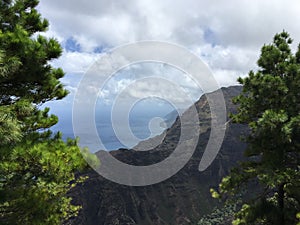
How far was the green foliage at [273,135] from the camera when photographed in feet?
40.2

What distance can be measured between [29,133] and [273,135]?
9.89 metres

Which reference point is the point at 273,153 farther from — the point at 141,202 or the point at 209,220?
the point at 141,202

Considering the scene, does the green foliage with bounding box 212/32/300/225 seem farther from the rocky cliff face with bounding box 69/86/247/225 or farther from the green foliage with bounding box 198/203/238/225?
the rocky cliff face with bounding box 69/86/247/225

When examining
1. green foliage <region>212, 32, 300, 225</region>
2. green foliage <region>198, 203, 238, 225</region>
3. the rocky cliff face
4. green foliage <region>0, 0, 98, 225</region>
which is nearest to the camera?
green foliage <region>0, 0, 98, 225</region>

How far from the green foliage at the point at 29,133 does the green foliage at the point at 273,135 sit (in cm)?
747

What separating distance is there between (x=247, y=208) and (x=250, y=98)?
5.39m

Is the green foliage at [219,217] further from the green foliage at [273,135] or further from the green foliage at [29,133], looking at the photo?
the green foliage at [29,133]

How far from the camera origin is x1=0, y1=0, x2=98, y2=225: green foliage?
851 centimetres

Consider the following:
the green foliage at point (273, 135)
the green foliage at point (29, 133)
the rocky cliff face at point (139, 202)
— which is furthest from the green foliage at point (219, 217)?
the green foliage at point (29, 133)

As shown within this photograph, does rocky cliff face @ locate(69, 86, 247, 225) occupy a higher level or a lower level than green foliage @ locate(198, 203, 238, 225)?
higher

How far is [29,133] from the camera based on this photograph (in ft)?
32.4

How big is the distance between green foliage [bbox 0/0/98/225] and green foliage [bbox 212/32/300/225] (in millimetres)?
7468

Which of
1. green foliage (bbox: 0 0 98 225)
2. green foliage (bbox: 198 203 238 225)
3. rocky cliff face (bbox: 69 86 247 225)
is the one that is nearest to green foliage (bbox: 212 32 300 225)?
green foliage (bbox: 0 0 98 225)

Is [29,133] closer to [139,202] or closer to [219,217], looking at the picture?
[219,217]
